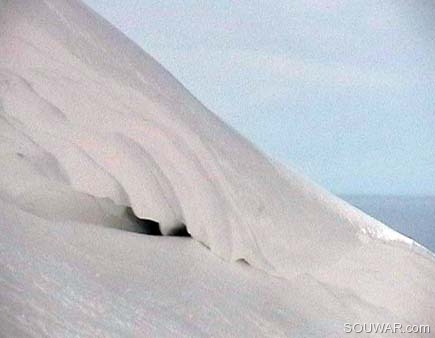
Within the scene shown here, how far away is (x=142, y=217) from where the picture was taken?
0.57 metres

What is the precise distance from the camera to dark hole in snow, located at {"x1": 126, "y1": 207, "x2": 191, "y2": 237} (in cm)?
58

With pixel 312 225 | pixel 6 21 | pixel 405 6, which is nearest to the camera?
pixel 6 21

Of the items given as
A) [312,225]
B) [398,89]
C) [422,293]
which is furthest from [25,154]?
[398,89]

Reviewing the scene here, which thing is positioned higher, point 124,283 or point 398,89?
point 398,89

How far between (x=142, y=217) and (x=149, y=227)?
0.09 feet

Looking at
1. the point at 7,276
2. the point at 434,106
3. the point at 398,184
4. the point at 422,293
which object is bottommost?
the point at 7,276

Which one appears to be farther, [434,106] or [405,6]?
[434,106]

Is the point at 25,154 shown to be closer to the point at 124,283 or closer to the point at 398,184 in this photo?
the point at 124,283

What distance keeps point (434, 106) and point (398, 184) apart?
0.13 meters

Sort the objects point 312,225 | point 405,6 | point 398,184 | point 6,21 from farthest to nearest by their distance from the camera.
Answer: point 398,184 < point 405,6 < point 312,225 < point 6,21

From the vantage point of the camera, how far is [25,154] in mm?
510

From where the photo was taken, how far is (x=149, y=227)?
595mm

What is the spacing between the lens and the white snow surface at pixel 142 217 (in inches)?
19.8

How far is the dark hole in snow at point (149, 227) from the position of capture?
1.91 feet
